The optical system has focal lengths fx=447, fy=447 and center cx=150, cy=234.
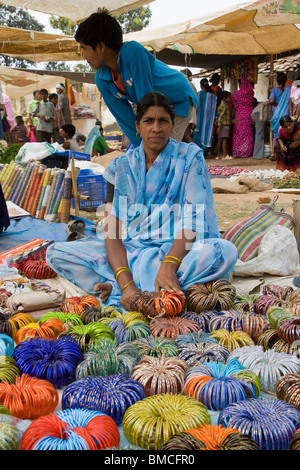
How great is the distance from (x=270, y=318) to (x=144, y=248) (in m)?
1.10

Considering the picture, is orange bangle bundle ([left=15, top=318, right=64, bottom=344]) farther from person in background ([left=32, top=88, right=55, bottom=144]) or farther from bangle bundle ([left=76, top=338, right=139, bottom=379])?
person in background ([left=32, top=88, right=55, bottom=144])

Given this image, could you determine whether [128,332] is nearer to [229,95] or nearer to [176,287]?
[176,287]

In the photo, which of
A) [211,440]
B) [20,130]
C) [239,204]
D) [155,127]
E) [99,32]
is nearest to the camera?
[211,440]

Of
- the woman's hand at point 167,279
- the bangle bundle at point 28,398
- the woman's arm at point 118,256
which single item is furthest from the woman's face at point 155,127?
the bangle bundle at point 28,398

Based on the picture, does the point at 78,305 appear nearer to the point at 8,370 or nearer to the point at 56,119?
the point at 8,370

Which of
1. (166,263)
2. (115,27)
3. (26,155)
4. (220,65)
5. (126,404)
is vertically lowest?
(126,404)

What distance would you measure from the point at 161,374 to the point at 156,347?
0.25 m

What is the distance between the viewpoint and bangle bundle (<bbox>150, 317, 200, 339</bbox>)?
2283 millimetres

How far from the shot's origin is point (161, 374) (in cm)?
183

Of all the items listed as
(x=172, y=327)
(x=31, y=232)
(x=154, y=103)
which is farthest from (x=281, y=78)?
(x=172, y=327)

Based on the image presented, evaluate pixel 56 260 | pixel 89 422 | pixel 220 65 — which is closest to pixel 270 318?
pixel 89 422

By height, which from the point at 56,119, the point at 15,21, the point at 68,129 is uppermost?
the point at 15,21

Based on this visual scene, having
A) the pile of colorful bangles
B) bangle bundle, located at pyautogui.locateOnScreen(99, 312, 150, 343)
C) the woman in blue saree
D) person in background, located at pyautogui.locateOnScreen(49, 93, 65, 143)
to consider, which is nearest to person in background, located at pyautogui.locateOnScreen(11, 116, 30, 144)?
person in background, located at pyautogui.locateOnScreen(49, 93, 65, 143)

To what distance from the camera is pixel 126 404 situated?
1.68 metres
